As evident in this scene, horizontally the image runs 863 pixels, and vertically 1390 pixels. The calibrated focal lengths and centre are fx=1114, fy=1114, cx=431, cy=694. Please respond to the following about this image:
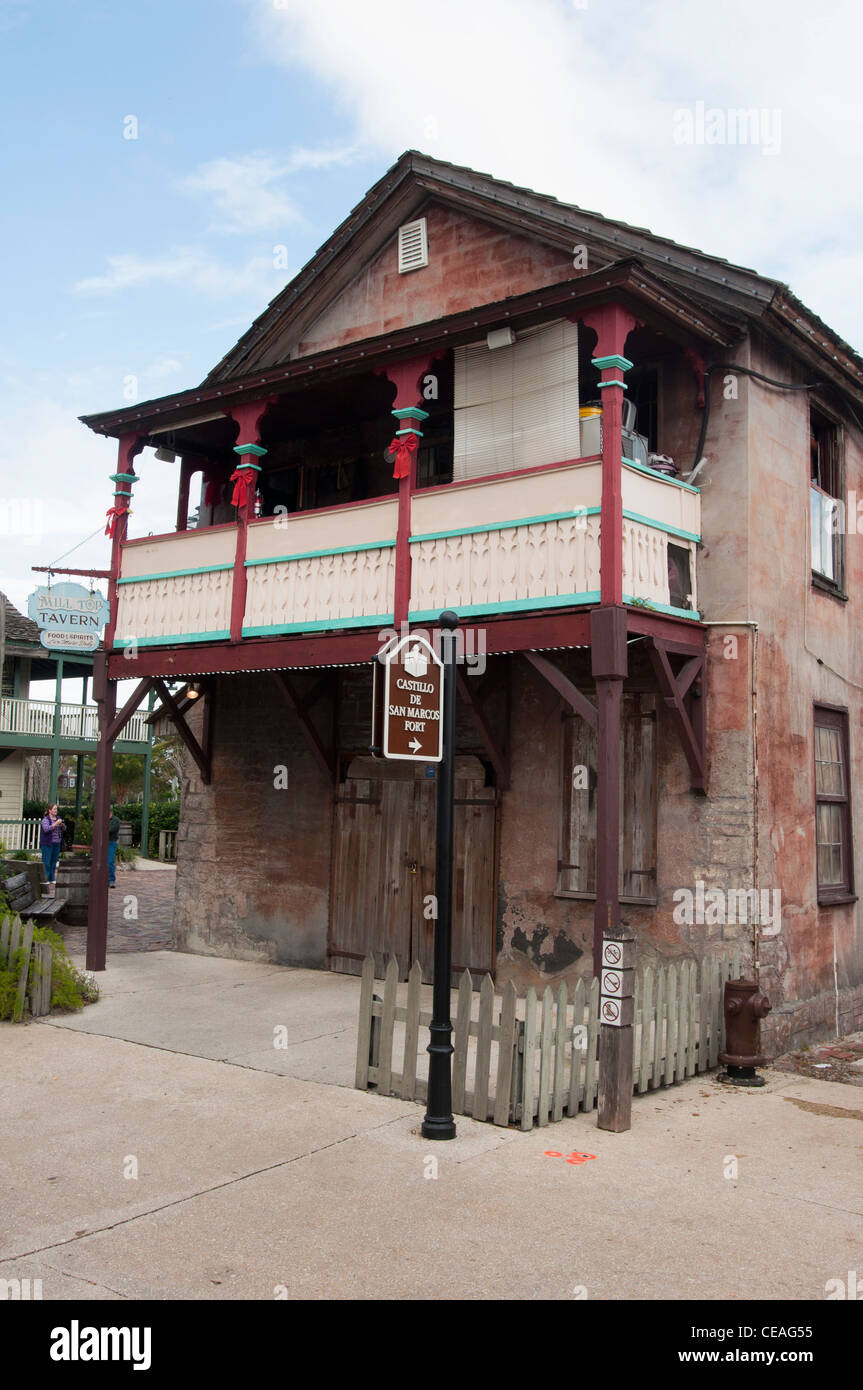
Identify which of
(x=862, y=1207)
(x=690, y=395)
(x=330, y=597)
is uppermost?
(x=690, y=395)

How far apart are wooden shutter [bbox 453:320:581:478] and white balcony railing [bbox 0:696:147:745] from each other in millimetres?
23248

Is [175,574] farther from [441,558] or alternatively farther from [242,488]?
[441,558]

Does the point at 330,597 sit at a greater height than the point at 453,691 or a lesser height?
greater

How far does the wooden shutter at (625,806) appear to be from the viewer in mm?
10078

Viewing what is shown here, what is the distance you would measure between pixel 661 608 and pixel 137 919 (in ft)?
37.6

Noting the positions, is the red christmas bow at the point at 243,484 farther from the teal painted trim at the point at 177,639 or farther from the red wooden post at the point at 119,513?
the red wooden post at the point at 119,513

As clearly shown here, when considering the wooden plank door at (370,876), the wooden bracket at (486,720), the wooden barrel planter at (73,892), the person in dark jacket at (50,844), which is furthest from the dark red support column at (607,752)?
the person in dark jacket at (50,844)

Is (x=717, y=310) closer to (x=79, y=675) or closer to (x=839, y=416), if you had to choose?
(x=839, y=416)

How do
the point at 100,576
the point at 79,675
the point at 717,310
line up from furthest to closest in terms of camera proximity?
the point at 79,675 → the point at 100,576 → the point at 717,310

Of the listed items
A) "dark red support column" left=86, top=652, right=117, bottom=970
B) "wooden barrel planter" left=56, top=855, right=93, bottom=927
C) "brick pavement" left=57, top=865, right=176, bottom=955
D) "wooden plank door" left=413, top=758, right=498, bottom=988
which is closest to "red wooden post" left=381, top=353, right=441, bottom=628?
"wooden plank door" left=413, top=758, right=498, bottom=988

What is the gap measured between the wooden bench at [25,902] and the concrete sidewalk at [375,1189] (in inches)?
239

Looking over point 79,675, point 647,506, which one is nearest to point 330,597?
point 647,506

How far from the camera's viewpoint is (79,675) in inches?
1433
